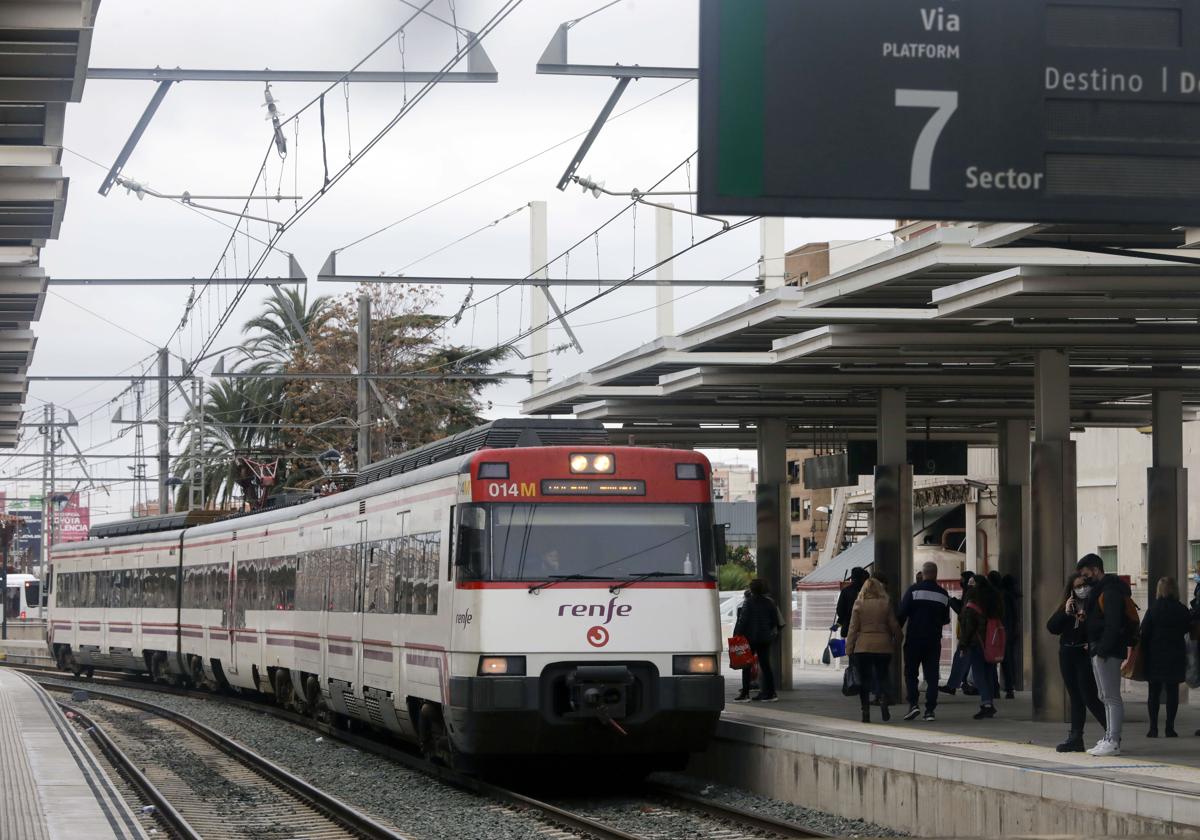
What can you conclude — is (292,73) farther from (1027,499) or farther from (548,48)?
(1027,499)

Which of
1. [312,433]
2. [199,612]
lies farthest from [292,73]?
[312,433]

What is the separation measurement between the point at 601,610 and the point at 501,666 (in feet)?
3.32

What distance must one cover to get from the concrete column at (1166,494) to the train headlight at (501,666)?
33.0 ft

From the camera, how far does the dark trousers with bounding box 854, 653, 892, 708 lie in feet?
62.5

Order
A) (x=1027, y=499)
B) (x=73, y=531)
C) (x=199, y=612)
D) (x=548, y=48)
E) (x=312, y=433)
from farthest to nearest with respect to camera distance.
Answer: (x=73, y=531) → (x=312, y=433) → (x=199, y=612) → (x=1027, y=499) → (x=548, y=48)

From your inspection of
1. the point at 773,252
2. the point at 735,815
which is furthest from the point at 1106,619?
the point at 773,252

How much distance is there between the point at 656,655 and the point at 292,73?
6.01m

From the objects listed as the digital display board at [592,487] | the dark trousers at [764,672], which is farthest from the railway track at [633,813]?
the dark trousers at [764,672]

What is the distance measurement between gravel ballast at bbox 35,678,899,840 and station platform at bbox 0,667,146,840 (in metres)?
2.31

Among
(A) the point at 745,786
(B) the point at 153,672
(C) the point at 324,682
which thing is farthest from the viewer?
(B) the point at 153,672

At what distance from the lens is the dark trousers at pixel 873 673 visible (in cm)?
1906

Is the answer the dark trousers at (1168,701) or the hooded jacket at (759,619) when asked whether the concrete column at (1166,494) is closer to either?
the hooded jacket at (759,619)

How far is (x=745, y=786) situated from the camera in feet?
59.5

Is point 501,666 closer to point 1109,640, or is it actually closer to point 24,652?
point 1109,640
